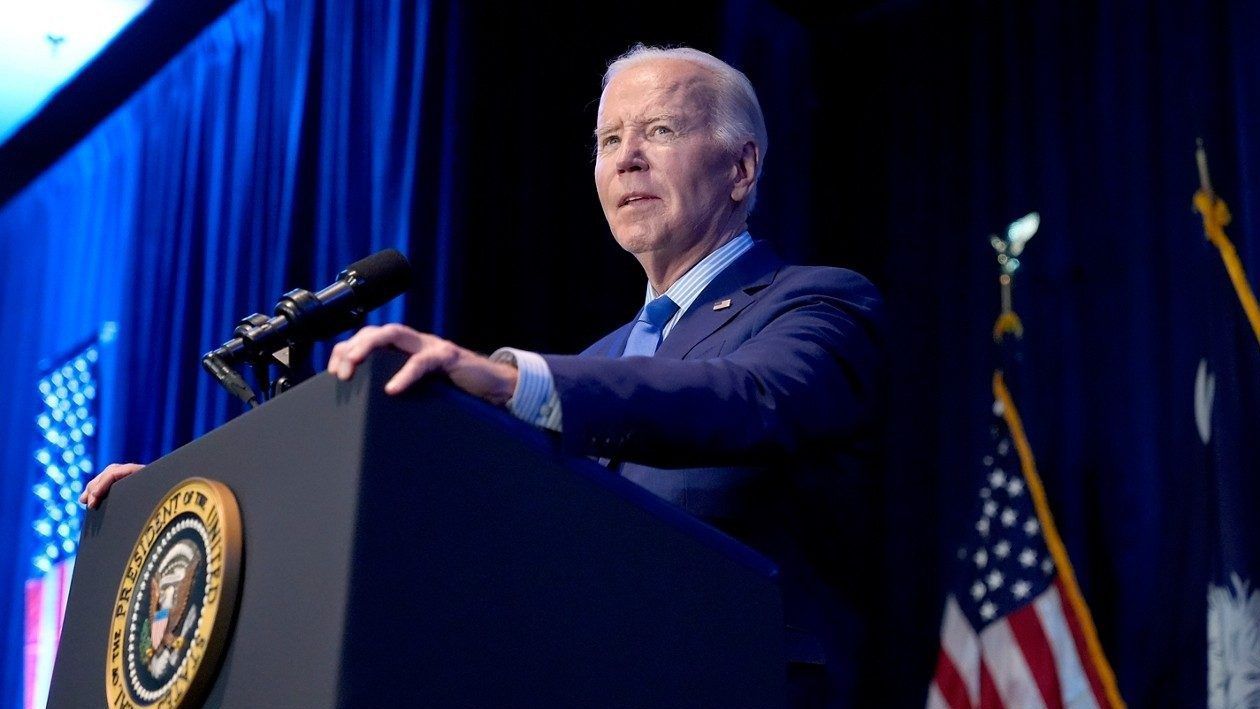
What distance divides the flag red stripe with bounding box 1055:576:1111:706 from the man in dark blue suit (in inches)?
83.8

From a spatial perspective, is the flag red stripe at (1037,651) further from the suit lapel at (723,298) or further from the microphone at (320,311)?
the microphone at (320,311)

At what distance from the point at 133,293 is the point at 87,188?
103cm

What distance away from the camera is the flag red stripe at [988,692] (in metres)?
3.80

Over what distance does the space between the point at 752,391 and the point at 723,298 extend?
0.54m

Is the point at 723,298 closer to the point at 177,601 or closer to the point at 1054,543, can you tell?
the point at 177,601

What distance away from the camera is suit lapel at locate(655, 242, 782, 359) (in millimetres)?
1697

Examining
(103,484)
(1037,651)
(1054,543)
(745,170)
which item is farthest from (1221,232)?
(103,484)

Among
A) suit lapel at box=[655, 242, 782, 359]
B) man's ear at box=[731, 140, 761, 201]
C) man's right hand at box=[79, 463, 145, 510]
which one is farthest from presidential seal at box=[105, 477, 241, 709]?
man's ear at box=[731, 140, 761, 201]

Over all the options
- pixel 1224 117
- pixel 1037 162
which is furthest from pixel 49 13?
pixel 1224 117

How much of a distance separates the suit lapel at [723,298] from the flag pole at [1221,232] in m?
2.18

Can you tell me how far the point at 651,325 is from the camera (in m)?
1.92

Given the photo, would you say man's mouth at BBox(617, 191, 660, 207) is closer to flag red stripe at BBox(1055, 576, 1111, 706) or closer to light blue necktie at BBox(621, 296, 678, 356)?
light blue necktie at BBox(621, 296, 678, 356)

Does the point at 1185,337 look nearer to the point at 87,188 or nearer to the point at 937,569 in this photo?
the point at 937,569

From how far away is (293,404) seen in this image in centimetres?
104
